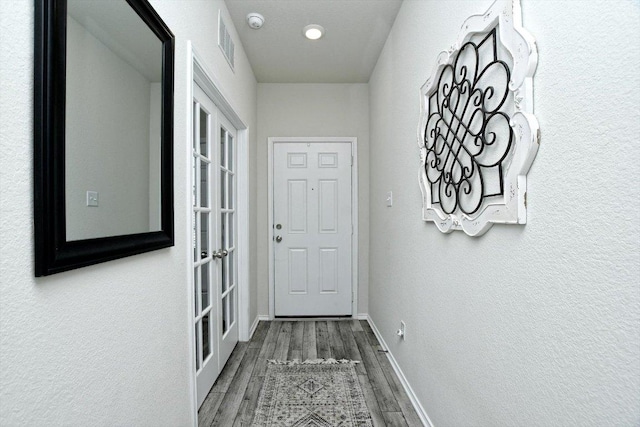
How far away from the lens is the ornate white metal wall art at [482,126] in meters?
0.95

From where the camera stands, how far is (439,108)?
155 cm

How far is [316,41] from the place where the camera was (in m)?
2.69

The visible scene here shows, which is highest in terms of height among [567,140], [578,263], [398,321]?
[567,140]

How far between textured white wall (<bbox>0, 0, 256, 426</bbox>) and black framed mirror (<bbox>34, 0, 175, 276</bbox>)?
0.11ft

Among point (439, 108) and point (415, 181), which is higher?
point (439, 108)

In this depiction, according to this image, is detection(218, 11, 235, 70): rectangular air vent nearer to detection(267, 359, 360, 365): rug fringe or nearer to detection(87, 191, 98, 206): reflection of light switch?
detection(87, 191, 98, 206): reflection of light switch

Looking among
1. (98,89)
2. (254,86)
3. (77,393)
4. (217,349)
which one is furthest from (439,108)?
(254,86)

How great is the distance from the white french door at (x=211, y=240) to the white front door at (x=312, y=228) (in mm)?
824

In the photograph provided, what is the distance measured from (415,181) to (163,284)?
1.41 metres

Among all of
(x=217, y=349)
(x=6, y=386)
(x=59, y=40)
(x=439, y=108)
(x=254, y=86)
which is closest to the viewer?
(x=6, y=386)

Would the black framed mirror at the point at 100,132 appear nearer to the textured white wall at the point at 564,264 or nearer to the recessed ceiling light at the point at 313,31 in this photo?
the textured white wall at the point at 564,264

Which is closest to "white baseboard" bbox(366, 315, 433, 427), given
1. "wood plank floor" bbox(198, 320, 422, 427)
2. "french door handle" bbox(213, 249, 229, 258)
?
"wood plank floor" bbox(198, 320, 422, 427)

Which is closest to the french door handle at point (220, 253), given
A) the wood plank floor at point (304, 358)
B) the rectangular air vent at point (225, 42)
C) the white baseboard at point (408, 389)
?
the wood plank floor at point (304, 358)

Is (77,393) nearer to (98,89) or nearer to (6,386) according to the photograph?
(6,386)
